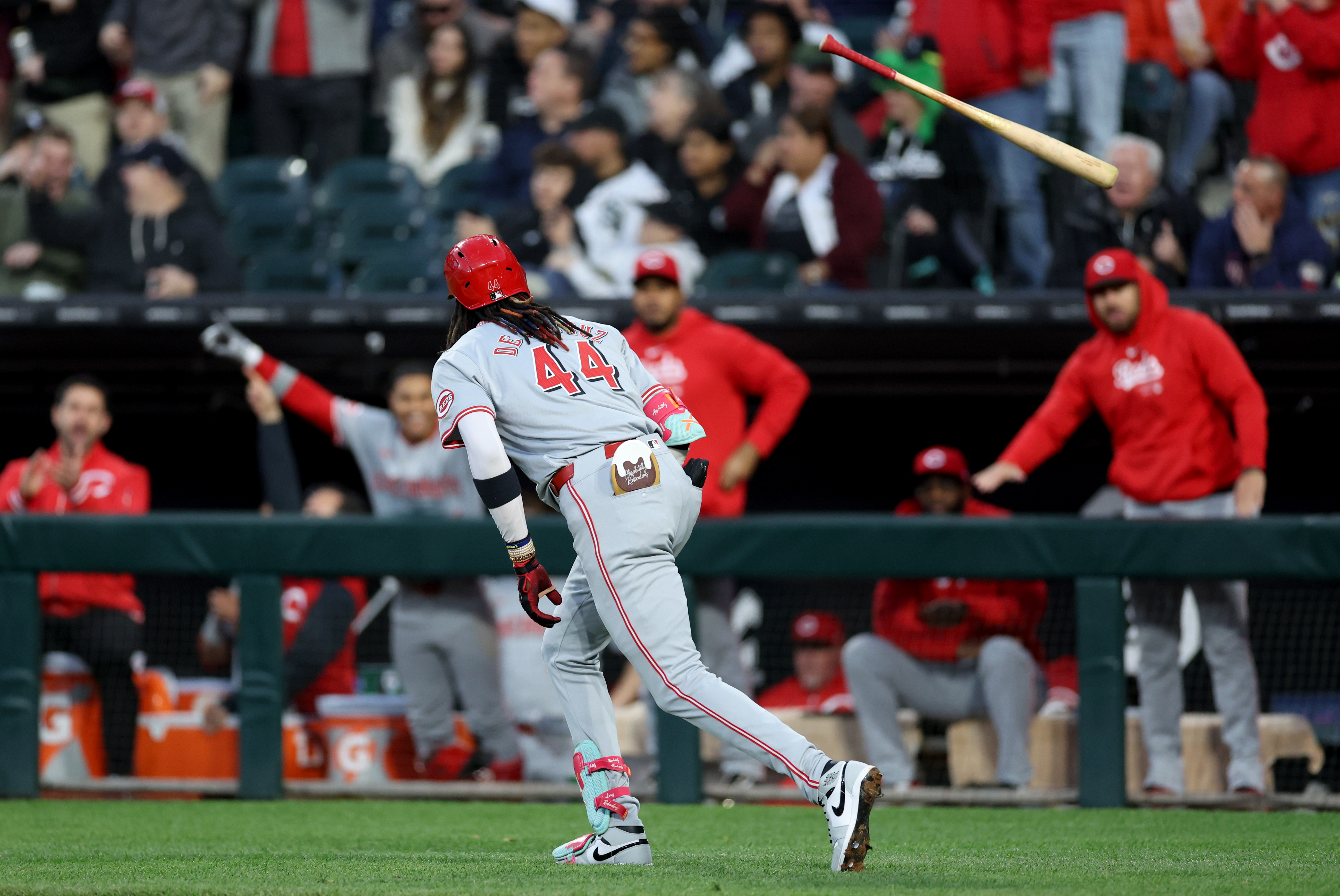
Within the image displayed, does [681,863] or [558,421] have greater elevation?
[558,421]

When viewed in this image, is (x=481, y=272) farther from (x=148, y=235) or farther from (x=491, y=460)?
(x=148, y=235)

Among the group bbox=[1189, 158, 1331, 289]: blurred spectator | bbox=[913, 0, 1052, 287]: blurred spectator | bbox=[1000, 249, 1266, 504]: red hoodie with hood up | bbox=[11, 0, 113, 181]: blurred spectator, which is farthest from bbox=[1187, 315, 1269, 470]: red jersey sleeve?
bbox=[11, 0, 113, 181]: blurred spectator

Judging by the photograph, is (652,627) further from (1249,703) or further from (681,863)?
(1249,703)

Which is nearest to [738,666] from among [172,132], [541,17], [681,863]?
[681,863]

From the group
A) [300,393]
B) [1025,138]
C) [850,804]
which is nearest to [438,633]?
[300,393]

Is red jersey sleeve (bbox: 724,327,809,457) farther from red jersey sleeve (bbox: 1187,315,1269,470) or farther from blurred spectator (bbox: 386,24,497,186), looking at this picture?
blurred spectator (bbox: 386,24,497,186)

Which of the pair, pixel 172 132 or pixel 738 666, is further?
pixel 172 132

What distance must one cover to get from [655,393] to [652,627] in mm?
591

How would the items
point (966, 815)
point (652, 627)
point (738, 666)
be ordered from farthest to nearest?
point (738, 666) → point (966, 815) → point (652, 627)

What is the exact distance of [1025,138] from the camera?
164 inches

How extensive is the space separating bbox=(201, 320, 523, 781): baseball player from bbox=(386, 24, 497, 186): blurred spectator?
2.70 metres

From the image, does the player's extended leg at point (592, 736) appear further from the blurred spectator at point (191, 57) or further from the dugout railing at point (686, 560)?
the blurred spectator at point (191, 57)

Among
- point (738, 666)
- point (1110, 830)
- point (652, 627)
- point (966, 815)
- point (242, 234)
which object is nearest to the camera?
point (652, 627)

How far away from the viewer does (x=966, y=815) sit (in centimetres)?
514
